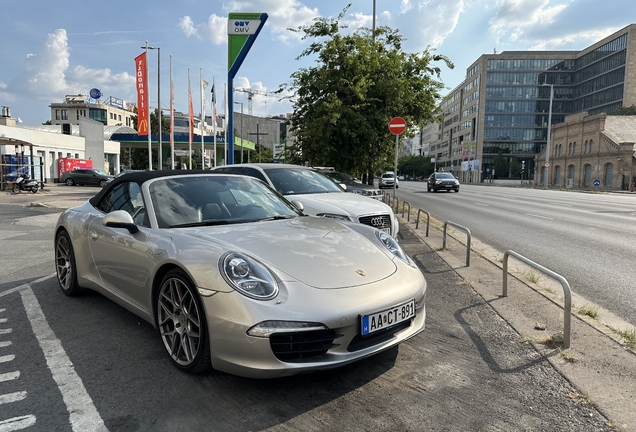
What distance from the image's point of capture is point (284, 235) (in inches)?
137

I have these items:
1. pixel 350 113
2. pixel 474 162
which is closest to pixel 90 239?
pixel 350 113

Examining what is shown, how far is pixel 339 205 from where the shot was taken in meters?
7.29

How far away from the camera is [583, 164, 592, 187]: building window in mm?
64438

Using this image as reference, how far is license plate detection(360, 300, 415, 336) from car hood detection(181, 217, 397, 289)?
244 mm

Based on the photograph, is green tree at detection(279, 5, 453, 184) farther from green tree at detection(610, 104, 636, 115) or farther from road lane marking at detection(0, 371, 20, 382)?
green tree at detection(610, 104, 636, 115)

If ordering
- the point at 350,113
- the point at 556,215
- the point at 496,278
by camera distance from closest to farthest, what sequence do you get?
the point at 496,278 < the point at 350,113 < the point at 556,215

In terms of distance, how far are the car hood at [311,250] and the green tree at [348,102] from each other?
10275 mm

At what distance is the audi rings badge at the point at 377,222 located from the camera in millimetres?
7320

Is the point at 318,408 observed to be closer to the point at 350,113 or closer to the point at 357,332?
the point at 357,332

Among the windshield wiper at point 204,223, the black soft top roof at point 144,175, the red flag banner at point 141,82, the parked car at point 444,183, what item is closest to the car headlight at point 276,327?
the windshield wiper at point 204,223

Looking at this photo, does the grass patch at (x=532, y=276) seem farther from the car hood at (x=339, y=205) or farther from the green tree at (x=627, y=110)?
the green tree at (x=627, y=110)

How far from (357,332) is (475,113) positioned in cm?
11952

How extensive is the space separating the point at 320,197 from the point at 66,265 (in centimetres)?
405

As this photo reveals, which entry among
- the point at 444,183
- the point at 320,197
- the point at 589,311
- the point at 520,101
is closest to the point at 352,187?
the point at 320,197
